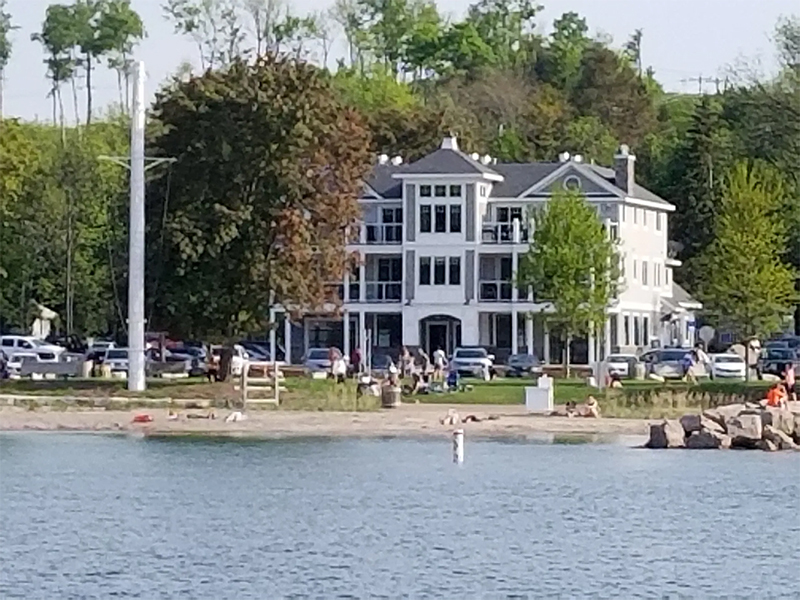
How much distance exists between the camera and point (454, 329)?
10431 centimetres

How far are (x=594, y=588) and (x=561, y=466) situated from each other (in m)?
22.2

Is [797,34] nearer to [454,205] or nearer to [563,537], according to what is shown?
[454,205]

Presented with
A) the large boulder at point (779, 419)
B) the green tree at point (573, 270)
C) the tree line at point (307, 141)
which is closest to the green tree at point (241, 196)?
the tree line at point (307, 141)

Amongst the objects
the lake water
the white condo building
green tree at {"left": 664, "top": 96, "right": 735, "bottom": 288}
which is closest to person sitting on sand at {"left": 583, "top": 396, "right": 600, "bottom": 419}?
the lake water

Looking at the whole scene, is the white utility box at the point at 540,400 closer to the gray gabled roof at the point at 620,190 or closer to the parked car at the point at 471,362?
the parked car at the point at 471,362

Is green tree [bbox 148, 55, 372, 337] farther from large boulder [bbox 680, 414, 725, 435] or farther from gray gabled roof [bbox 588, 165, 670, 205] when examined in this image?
gray gabled roof [bbox 588, 165, 670, 205]

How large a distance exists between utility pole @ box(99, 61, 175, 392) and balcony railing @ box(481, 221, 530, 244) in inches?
1230

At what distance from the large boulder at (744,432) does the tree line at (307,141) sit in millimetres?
20183

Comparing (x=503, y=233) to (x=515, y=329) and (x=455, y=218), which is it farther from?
(x=515, y=329)

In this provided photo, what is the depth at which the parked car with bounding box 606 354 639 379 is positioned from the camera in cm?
8819

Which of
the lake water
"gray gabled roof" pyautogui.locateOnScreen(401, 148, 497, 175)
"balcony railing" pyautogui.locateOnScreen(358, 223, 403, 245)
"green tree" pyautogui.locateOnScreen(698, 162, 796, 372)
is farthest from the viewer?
"balcony railing" pyautogui.locateOnScreen(358, 223, 403, 245)

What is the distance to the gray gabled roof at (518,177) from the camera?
105 metres

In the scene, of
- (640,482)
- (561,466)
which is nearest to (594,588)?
(640,482)

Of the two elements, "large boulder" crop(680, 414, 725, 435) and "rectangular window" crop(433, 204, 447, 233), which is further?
"rectangular window" crop(433, 204, 447, 233)
